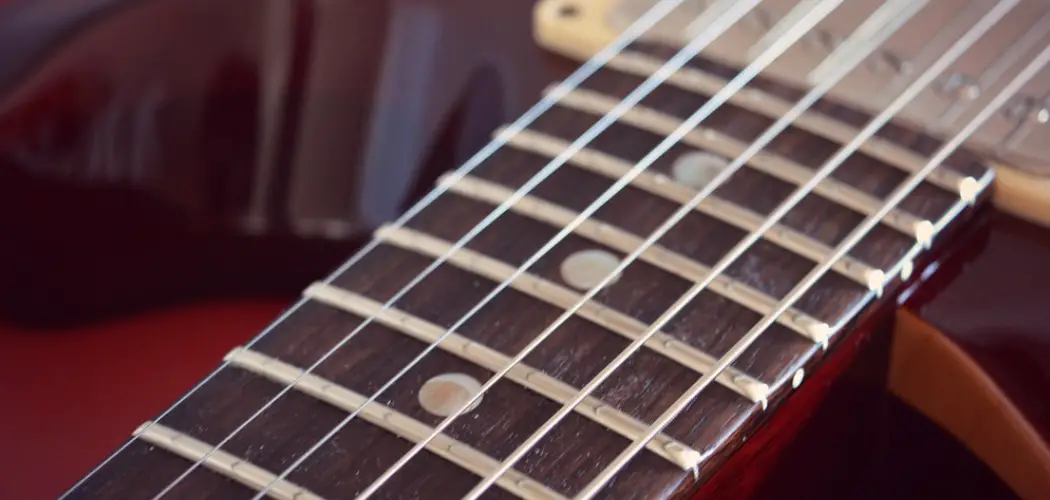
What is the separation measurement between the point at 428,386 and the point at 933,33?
446 mm

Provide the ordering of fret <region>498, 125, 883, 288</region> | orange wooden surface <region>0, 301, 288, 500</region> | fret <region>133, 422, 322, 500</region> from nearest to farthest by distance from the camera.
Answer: fret <region>133, 422, 322, 500</region> < fret <region>498, 125, 883, 288</region> < orange wooden surface <region>0, 301, 288, 500</region>

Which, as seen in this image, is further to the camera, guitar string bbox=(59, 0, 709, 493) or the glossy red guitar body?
the glossy red guitar body

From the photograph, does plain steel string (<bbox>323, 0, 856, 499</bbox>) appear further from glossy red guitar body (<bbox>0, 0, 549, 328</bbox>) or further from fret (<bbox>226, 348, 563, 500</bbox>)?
glossy red guitar body (<bbox>0, 0, 549, 328</bbox>)

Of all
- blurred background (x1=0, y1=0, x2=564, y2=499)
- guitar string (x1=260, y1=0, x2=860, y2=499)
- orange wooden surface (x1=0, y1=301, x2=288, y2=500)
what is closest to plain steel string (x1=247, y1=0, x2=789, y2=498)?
guitar string (x1=260, y1=0, x2=860, y2=499)

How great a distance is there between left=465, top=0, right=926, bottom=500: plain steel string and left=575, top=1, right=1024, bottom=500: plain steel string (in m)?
0.03

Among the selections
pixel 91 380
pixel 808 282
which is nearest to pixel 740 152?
pixel 808 282

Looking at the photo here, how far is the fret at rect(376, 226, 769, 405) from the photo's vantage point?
→ 1.72 ft

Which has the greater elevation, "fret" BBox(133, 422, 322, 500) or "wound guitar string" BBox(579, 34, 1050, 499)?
"wound guitar string" BBox(579, 34, 1050, 499)

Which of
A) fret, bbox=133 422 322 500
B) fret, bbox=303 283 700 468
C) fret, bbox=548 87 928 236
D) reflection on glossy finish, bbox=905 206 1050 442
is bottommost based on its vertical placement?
fret, bbox=133 422 322 500

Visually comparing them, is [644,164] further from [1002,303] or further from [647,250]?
[1002,303]

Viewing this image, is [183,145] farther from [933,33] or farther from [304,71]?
[933,33]

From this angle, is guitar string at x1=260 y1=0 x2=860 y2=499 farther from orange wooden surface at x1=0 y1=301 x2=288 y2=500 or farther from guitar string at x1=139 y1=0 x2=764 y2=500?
orange wooden surface at x1=0 y1=301 x2=288 y2=500

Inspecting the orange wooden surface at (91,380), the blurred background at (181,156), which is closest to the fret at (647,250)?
the blurred background at (181,156)

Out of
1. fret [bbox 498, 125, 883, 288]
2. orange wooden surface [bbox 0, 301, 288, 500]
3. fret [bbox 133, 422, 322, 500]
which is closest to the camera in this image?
fret [bbox 133, 422, 322, 500]
